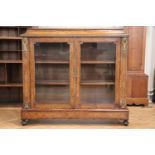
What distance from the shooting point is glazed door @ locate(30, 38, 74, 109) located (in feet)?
7.69

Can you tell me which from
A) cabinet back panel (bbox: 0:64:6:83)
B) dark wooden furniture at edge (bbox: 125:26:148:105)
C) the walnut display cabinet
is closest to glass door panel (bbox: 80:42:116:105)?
the walnut display cabinet

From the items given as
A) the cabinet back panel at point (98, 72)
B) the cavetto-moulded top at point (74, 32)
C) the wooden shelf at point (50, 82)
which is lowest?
the wooden shelf at point (50, 82)

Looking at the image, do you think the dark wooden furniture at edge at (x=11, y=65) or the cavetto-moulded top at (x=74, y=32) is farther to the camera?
the dark wooden furniture at edge at (x=11, y=65)

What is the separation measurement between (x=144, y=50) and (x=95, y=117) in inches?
43.6

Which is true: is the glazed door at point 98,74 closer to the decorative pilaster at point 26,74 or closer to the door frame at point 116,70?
the door frame at point 116,70

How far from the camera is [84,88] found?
2455mm

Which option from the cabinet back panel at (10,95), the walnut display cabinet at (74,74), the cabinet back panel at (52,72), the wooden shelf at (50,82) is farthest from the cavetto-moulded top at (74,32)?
the cabinet back panel at (10,95)

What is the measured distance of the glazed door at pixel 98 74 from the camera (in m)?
2.35

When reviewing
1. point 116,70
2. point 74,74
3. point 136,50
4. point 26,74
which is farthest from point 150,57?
point 26,74

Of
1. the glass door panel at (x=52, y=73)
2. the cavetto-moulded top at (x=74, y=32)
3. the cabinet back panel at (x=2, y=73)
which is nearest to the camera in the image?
the cavetto-moulded top at (x=74, y=32)
